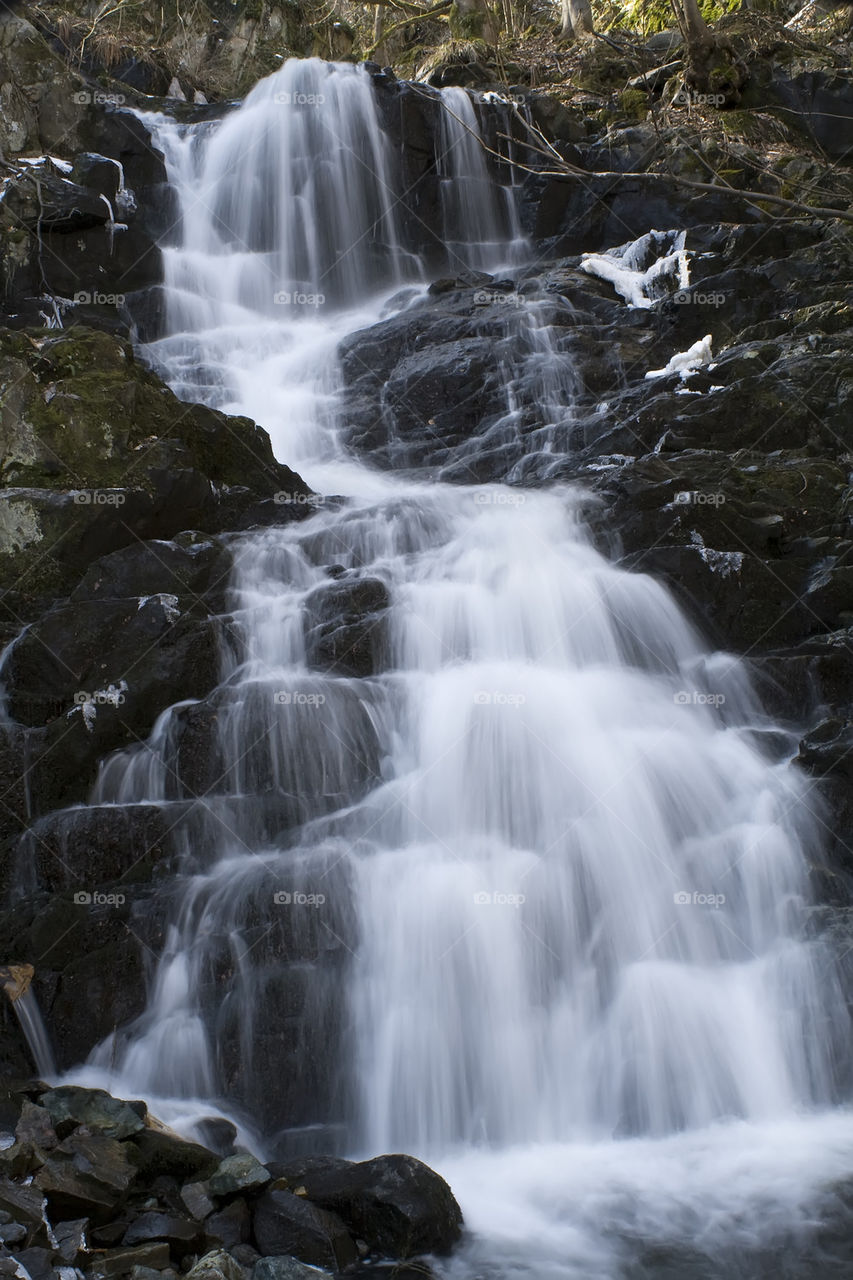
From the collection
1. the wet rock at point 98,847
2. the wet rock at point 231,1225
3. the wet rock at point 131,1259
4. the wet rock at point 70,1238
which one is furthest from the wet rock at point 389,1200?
the wet rock at point 98,847

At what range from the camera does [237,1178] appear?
14.8 ft

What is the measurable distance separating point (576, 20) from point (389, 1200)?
79.3 feet

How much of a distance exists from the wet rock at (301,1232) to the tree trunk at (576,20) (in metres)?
23.5

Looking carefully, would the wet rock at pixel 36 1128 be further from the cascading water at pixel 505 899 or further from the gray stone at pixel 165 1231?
the cascading water at pixel 505 899

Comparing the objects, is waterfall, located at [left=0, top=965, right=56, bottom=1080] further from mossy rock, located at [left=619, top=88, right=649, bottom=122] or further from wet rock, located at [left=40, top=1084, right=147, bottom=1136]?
mossy rock, located at [left=619, top=88, right=649, bottom=122]

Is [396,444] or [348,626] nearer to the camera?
[348,626]

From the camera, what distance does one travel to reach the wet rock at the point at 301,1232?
432 centimetres

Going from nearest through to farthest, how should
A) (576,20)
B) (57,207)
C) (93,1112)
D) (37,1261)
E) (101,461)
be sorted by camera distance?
1. (37,1261)
2. (93,1112)
3. (101,461)
4. (57,207)
5. (576,20)

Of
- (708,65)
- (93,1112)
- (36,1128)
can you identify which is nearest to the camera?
(36,1128)

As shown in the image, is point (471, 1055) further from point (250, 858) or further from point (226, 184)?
point (226, 184)

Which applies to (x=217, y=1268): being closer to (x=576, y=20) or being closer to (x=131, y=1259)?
(x=131, y=1259)

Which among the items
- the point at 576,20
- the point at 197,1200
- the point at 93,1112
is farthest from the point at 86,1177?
the point at 576,20

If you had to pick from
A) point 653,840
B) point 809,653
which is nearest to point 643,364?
point 809,653

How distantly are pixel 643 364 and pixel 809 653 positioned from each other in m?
5.97
